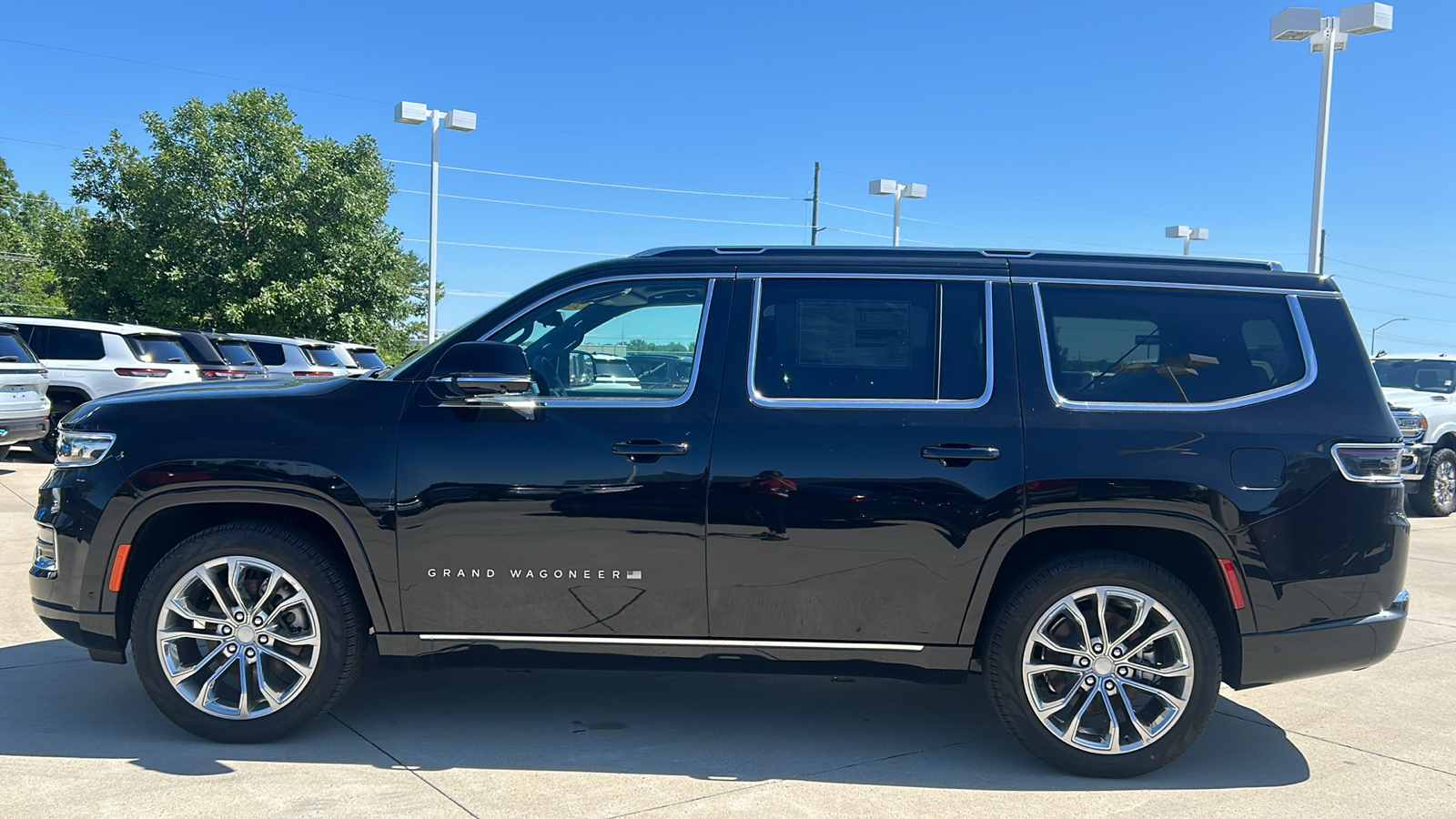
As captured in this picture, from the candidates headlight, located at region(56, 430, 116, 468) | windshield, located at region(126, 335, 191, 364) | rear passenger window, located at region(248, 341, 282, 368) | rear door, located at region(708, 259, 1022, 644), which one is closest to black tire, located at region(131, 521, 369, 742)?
headlight, located at region(56, 430, 116, 468)

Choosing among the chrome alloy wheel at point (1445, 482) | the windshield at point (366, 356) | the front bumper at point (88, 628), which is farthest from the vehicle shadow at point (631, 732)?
the windshield at point (366, 356)

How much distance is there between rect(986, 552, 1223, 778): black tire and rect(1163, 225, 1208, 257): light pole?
2821cm

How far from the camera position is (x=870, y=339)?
4020 millimetres

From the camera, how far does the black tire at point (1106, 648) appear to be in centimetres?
386

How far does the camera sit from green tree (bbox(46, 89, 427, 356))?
24.7m

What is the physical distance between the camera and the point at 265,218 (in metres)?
25.1

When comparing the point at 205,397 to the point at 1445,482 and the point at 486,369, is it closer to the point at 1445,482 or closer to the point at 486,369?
the point at 486,369

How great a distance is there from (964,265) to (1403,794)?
7.92ft

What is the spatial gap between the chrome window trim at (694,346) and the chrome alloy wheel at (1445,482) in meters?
12.1

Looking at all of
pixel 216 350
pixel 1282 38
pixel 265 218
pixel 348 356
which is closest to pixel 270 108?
pixel 265 218

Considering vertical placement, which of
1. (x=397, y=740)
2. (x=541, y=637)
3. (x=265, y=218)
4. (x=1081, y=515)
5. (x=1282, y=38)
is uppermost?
(x=1282, y=38)

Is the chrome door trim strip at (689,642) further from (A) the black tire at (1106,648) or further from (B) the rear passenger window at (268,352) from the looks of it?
(B) the rear passenger window at (268,352)

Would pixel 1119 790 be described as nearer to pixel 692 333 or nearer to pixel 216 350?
pixel 692 333

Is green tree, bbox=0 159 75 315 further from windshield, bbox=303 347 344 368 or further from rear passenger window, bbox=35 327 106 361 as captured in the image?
rear passenger window, bbox=35 327 106 361
